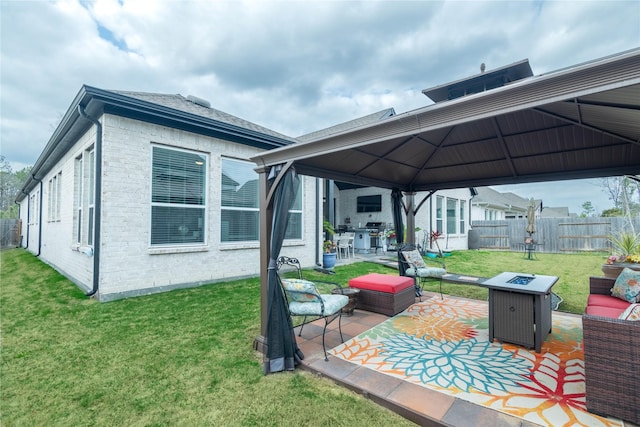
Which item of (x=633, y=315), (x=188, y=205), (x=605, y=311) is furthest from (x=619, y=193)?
(x=188, y=205)

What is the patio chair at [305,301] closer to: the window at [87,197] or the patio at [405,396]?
the patio at [405,396]

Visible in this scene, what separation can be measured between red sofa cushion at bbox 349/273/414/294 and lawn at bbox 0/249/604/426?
5.73ft

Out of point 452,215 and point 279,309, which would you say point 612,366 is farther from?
point 452,215

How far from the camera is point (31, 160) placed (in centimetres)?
2605

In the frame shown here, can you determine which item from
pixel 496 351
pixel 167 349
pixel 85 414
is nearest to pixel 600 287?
pixel 496 351

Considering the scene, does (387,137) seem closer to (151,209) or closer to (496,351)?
(496,351)

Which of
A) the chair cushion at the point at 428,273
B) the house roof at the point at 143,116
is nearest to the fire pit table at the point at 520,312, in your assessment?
the chair cushion at the point at 428,273

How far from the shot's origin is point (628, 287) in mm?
3611

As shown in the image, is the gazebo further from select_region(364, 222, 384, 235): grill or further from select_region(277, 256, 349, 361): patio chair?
select_region(364, 222, 384, 235): grill

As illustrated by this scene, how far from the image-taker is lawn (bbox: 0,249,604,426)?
7.32ft

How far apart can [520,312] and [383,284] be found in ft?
6.02

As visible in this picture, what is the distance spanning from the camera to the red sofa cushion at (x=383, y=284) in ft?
14.9

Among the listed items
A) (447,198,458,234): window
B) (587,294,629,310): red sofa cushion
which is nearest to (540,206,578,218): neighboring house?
(447,198,458,234): window

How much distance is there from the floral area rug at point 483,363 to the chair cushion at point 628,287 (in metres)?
0.66
